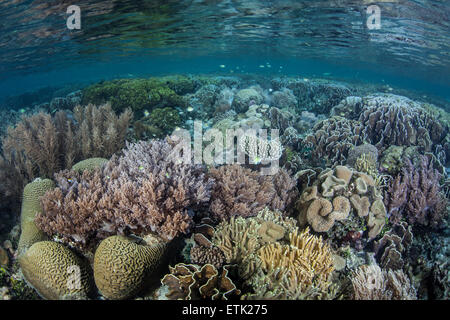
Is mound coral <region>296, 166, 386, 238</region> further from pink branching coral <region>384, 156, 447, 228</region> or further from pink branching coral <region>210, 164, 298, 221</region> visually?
pink branching coral <region>384, 156, 447, 228</region>

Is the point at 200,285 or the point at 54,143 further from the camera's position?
the point at 54,143

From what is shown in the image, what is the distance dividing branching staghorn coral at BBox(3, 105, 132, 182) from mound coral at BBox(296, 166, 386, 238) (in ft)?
20.2

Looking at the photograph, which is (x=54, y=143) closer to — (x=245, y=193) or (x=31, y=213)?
(x=31, y=213)

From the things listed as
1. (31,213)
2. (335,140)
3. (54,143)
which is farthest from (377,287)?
(54,143)

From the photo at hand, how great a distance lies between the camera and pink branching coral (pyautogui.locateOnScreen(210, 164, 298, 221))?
433cm

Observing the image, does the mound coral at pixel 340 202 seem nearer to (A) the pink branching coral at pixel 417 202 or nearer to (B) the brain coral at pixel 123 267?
(A) the pink branching coral at pixel 417 202

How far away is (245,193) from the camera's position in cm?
446

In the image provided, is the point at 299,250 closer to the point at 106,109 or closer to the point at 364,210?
the point at 364,210

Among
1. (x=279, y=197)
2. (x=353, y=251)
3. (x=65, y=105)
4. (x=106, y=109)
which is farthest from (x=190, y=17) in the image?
(x=353, y=251)

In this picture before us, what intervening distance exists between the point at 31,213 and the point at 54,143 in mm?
3076

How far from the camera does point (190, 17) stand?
17.1 meters

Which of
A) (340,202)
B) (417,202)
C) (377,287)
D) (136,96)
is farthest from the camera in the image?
(136,96)

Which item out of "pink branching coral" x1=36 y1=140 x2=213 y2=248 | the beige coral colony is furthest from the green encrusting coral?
"pink branching coral" x1=36 y1=140 x2=213 y2=248
